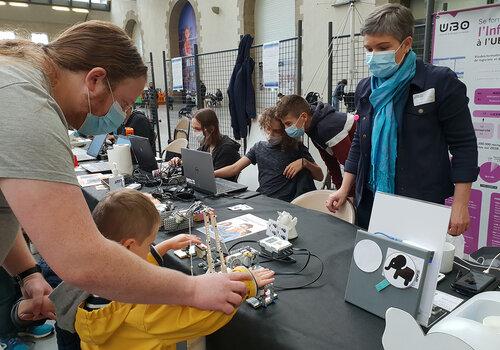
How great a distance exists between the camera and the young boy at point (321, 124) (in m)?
2.23

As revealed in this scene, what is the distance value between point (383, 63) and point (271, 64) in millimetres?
2356

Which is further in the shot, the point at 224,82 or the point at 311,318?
the point at 224,82

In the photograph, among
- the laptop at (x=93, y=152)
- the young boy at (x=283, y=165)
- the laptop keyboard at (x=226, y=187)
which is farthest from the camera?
the laptop at (x=93, y=152)

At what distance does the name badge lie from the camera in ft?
5.00

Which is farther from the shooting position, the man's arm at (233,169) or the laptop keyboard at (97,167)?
the laptop keyboard at (97,167)

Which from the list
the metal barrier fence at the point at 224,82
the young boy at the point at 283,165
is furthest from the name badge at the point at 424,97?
the metal barrier fence at the point at 224,82

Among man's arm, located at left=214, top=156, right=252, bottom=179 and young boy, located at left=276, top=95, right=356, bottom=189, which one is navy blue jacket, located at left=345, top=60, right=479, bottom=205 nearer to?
young boy, located at left=276, top=95, right=356, bottom=189

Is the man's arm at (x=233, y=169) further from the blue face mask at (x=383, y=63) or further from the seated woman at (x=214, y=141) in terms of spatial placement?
the blue face mask at (x=383, y=63)

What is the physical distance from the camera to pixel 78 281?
0.61 metres

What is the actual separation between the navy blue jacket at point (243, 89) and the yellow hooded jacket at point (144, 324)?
333 centimetres

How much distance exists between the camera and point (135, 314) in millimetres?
930

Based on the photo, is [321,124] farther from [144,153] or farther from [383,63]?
[144,153]

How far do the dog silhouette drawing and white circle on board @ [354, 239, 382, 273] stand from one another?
47 millimetres

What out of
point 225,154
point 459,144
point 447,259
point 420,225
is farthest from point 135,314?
point 225,154
